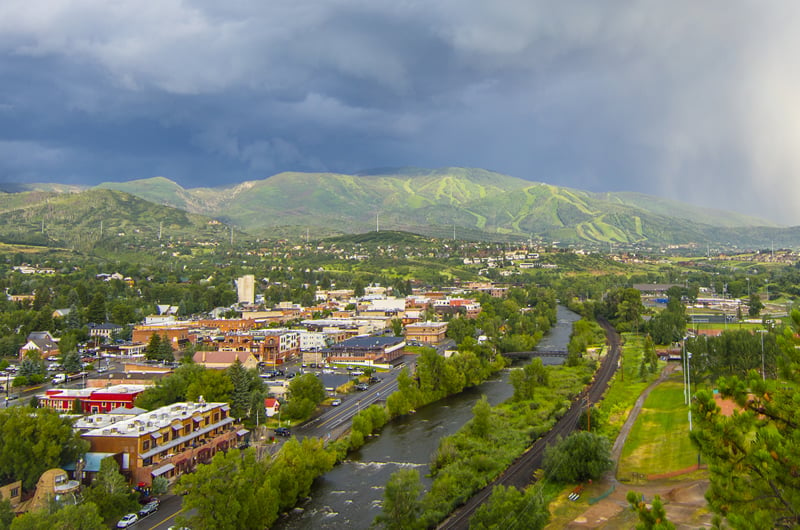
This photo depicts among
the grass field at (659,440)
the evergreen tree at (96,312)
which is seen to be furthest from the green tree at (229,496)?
the evergreen tree at (96,312)

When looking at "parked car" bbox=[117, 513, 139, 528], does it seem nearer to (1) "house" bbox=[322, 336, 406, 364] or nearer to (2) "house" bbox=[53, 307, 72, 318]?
(1) "house" bbox=[322, 336, 406, 364]

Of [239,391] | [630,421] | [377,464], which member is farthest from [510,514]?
[239,391]

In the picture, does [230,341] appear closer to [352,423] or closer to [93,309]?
[93,309]

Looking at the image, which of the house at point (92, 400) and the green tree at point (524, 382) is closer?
the house at point (92, 400)

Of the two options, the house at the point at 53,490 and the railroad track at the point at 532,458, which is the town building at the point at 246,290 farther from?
the house at the point at 53,490

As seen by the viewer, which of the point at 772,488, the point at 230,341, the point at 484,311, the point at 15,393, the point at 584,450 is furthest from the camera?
the point at 484,311

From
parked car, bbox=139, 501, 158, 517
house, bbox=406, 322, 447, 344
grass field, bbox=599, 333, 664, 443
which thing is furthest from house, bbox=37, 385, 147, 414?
house, bbox=406, 322, 447, 344

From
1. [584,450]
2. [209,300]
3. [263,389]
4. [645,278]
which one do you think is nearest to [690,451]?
[584,450]
